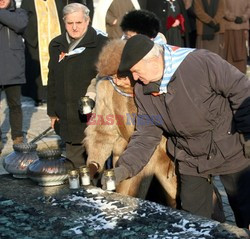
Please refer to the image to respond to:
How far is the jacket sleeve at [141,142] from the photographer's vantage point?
4887 mm

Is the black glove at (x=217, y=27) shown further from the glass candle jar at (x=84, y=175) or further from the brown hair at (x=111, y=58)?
the glass candle jar at (x=84, y=175)

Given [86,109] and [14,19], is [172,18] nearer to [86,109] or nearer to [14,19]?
[14,19]

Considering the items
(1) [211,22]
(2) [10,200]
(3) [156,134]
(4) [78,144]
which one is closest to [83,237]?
(2) [10,200]

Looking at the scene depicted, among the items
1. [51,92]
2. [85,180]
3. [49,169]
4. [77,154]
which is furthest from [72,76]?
[85,180]

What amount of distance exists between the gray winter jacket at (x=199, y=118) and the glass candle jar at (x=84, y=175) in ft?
0.71

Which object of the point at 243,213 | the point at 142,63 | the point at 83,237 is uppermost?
the point at 142,63

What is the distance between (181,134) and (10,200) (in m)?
1.15

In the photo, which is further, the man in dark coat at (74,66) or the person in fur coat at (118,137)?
the man in dark coat at (74,66)

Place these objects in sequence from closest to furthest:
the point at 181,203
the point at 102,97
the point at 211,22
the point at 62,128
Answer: the point at 181,203
the point at 102,97
the point at 62,128
the point at 211,22

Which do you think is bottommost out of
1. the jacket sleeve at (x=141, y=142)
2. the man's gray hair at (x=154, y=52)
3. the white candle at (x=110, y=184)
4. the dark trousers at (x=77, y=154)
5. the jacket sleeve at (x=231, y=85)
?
the dark trousers at (x=77, y=154)

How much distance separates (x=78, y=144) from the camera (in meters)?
6.56

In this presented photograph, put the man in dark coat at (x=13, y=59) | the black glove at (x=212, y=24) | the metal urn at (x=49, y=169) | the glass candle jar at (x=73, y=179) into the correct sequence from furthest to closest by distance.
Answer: the black glove at (x=212, y=24)
the man in dark coat at (x=13, y=59)
the metal urn at (x=49, y=169)
the glass candle jar at (x=73, y=179)

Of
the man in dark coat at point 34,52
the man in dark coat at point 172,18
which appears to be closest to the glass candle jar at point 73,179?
the man in dark coat at point 34,52

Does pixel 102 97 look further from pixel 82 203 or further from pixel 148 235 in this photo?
pixel 148 235
